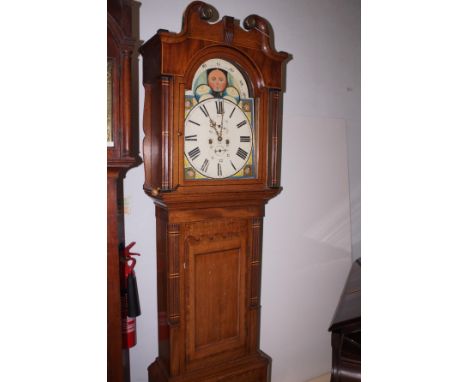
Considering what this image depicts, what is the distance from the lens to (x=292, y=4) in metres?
1.96

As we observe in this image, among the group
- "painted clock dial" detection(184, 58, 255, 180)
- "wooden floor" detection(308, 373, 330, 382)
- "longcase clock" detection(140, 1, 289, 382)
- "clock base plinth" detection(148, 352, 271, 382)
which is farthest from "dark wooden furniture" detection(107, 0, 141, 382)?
"wooden floor" detection(308, 373, 330, 382)

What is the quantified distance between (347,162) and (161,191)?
1.43 m

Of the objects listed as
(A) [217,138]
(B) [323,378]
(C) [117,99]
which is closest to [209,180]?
(A) [217,138]

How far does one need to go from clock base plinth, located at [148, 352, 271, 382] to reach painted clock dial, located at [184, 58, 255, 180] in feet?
2.63

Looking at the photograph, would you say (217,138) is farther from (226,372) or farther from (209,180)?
(226,372)

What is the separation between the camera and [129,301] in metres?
1.44

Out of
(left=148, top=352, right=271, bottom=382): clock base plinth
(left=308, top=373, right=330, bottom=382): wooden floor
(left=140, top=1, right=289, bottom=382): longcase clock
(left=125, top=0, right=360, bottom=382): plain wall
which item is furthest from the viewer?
(left=308, top=373, right=330, bottom=382): wooden floor

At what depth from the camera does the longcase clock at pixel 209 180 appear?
4.16 ft

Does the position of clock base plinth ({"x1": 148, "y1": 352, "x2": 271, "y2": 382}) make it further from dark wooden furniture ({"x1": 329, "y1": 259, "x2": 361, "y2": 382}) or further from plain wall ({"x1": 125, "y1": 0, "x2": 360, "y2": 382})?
plain wall ({"x1": 125, "y1": 0, "x2": 360, "y2": 382})

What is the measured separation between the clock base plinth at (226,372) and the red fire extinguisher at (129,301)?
0.57 ft

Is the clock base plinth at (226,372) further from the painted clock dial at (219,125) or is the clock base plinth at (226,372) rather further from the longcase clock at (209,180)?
the painted clock dial at (219,125)

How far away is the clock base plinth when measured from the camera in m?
1.43
